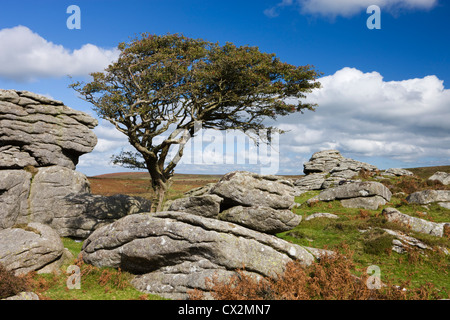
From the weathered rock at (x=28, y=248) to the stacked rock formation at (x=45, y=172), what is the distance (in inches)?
347

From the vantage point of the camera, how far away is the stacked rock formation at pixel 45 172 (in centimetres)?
2516

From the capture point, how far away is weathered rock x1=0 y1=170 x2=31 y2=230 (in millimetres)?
24016

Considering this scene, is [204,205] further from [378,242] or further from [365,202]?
[365,202]

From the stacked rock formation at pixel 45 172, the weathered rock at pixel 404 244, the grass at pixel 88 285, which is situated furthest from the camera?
the stacked rock formation at pixel 45 172

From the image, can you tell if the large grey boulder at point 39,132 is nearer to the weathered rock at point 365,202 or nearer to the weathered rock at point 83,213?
the weathered rock at point 83,213

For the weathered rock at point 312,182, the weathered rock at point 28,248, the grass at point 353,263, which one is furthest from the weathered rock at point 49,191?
the weathered rock at point 312,182

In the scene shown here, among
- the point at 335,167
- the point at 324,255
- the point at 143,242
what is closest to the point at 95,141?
the point at 143,242

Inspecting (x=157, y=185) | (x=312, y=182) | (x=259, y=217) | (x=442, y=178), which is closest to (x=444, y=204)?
(x=442, y=178)

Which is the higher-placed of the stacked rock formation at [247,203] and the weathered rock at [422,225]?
the stacked rock formation at [247,203]

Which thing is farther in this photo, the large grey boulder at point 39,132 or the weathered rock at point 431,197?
the weathered rock at point 431,197

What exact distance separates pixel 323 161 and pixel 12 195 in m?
49.1

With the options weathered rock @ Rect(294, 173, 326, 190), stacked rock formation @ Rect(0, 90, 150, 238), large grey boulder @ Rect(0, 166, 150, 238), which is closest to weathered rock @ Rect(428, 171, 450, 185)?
weathered rock @ Rect(294, 173, 326, 190)
